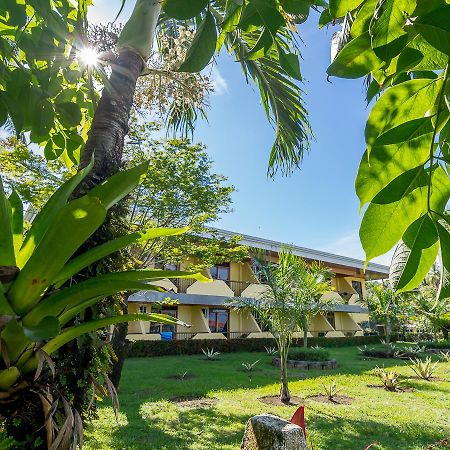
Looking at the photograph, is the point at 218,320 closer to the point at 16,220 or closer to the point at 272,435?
the point at 272,435

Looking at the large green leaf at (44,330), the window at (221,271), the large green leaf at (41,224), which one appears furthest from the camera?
the window at (221,271)

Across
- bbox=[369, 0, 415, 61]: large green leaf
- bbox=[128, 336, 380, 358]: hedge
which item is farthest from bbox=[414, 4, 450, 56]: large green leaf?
bbox=[128, 336, 380, 358]: hedge

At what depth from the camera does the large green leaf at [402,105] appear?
0.59m

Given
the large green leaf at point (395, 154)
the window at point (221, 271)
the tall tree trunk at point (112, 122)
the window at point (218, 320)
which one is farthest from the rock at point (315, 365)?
the large green leaf at point (395, 154)

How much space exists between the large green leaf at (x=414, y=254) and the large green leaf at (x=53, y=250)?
0.68 m

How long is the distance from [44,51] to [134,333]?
17348 millimetres

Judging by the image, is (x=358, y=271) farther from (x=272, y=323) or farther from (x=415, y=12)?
(x=415, y=12)

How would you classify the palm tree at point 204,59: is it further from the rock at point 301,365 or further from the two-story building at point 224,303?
the two-story building at point 224,303

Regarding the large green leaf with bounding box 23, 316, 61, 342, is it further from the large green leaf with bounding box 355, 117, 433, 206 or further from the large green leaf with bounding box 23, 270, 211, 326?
the large green leaf with bounding box 355, 117, 433, 206

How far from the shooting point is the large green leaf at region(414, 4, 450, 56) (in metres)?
0.44

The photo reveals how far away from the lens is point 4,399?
3.22 feet

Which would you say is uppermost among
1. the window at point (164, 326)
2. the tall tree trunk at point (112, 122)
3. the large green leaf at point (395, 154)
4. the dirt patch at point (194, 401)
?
the tall tree trunk at point (112, 122)

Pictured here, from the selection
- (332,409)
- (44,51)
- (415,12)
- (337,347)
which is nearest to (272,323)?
(332,409)

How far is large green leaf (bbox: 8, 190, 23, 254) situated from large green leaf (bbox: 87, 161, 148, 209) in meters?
0.32
